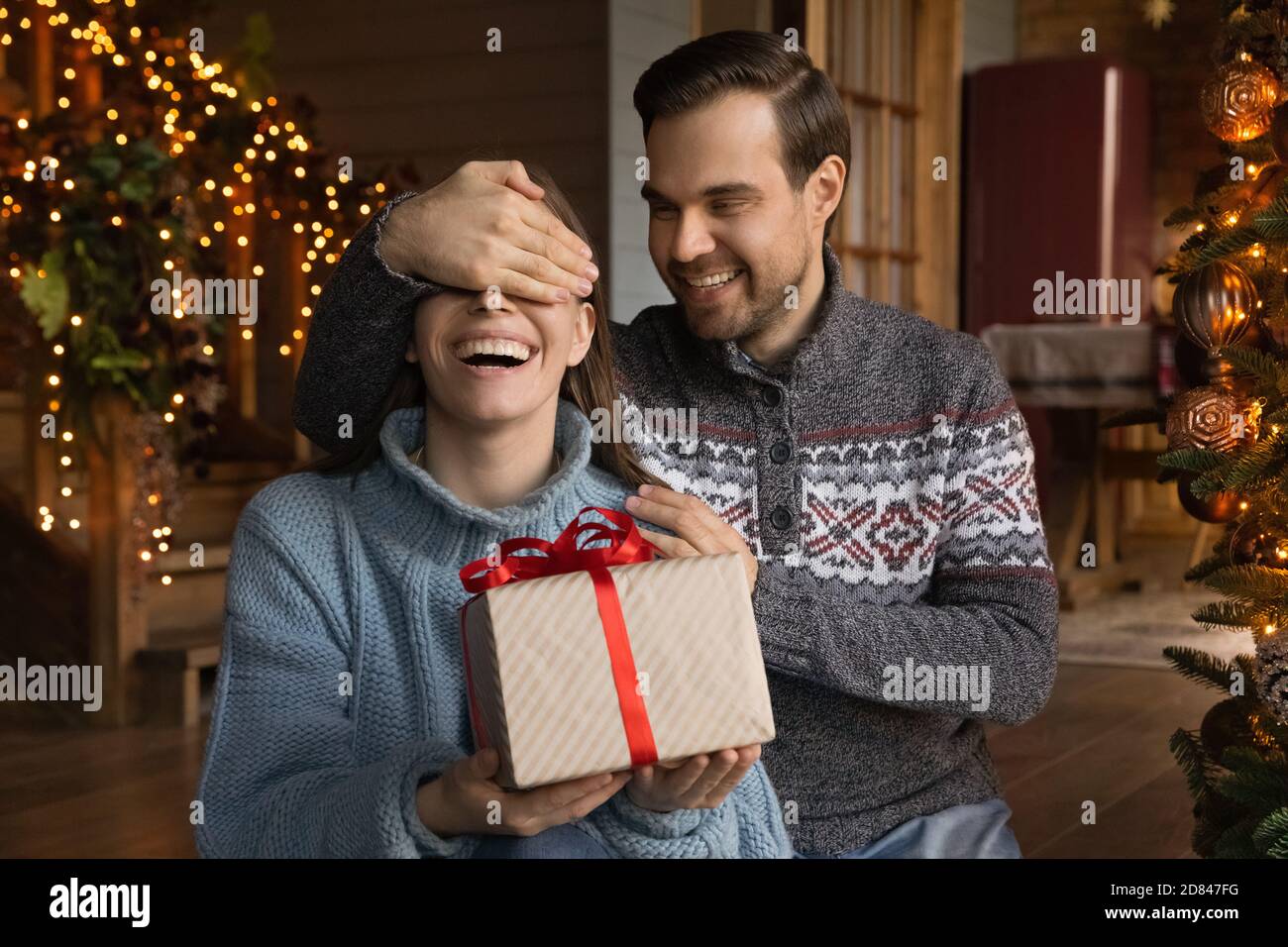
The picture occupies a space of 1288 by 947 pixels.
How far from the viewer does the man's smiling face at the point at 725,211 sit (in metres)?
1.75

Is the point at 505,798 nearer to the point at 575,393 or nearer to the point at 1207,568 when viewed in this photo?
the point at 575,393

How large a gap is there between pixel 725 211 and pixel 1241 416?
763mm

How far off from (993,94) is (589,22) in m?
2.79

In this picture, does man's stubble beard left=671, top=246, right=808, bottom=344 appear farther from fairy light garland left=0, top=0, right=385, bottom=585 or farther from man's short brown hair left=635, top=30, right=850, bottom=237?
fairy light garland left=0, top=0, right=385, bottom=585

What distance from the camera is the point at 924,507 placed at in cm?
→ 171

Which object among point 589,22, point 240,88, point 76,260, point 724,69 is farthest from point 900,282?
point 724,69

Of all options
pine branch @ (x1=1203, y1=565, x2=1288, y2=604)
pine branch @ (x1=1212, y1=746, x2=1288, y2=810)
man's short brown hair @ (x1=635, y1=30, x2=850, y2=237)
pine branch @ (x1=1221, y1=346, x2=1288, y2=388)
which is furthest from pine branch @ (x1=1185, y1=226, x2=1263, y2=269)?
pine branch @ (x1=1212, y1=746, x2=1288, y2=810)

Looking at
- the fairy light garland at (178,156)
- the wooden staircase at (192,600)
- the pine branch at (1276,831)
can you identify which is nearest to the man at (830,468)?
the pine branch at (1276,831)

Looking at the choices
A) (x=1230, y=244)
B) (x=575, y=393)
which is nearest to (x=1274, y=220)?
(x=1230, y=244)

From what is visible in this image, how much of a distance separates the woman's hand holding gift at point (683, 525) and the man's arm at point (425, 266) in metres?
0.20

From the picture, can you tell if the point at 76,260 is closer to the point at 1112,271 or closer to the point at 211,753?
the point at 211,753

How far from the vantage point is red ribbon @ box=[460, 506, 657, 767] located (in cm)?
113

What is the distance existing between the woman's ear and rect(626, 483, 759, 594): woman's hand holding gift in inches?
6.6

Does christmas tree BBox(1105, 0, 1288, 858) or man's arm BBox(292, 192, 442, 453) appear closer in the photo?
man's arm BBox(292, 192, 442, 453)
